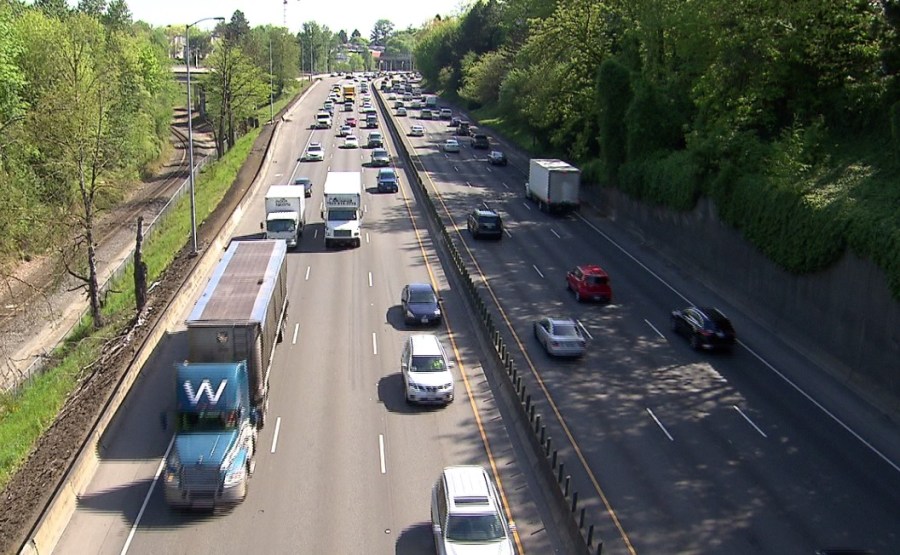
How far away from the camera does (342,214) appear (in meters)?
49.4

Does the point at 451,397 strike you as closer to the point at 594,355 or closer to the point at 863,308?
the point at 594,355

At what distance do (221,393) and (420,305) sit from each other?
14335 millimetres

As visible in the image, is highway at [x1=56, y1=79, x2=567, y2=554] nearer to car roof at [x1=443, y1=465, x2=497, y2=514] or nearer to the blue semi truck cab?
the blue semi truck cab

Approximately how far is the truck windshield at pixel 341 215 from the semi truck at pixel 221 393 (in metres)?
20.0

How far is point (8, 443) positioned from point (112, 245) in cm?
3942

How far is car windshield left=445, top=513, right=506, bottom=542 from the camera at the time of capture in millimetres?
18625

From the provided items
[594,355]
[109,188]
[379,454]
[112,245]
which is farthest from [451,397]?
[112,245]

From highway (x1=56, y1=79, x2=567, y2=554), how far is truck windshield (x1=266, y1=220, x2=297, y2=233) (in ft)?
24.8

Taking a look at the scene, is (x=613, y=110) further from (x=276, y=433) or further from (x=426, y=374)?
(x=276, y=433)

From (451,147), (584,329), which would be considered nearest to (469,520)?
(584,329)

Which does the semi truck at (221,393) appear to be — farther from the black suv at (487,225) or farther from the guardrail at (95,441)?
the black suv at (487,225)

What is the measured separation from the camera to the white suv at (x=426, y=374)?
2802 cm

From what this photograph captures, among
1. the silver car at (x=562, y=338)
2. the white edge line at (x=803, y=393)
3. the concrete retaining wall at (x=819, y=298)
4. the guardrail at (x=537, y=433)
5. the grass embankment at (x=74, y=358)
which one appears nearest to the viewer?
the guardrail at (x=537, y=433)

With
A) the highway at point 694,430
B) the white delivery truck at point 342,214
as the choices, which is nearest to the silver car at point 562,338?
the highway at point 694,430
